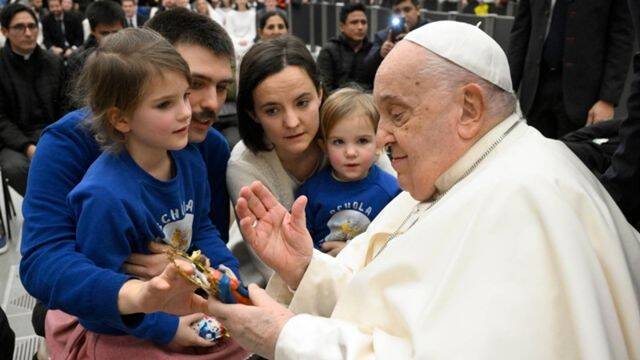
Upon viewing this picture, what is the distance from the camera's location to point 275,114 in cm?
247

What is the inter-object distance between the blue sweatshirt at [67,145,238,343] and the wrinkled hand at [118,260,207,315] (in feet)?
0.30

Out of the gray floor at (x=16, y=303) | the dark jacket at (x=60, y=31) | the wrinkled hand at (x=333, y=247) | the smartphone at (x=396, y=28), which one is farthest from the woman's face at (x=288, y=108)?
the dark jacket at (x=60, y=31)

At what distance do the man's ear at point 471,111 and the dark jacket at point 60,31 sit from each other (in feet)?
42.5

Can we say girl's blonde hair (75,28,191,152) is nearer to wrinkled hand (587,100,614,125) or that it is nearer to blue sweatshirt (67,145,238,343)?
blue sweatshirt (67,145,238,343)

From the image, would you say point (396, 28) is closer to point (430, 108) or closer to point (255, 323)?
point (430, 108)

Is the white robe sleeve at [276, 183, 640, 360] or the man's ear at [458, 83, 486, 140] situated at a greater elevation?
the man's ear at [458, 83, 486, 140]

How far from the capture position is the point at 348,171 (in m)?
2.56

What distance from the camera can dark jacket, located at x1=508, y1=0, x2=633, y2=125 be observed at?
4062 millimetres

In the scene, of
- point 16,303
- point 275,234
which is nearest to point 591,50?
point 275,234

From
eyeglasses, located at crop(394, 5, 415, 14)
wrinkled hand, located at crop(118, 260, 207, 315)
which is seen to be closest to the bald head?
wrinkled hand, located at crop(118, 260, 207, 315)

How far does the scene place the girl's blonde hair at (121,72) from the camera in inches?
72.2

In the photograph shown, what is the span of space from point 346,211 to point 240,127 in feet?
1.81

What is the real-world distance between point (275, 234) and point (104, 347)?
61 cm

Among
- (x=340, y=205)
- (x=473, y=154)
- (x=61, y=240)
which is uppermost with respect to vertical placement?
(x=473, y=154)
